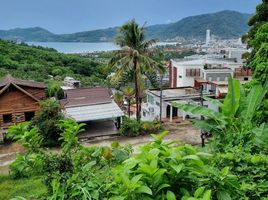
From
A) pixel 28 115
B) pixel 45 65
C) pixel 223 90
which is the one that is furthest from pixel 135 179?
pixel 45 65

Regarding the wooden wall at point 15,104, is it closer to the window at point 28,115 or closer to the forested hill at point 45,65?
the window at point 28,115

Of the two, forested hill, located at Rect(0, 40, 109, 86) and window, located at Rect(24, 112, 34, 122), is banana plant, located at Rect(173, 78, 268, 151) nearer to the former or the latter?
window, located at Rect(24, 112, 34, 122)

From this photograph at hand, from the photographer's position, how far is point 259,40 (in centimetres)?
1002

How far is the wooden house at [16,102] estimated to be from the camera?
1847 centimetres

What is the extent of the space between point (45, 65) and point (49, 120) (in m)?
44.7

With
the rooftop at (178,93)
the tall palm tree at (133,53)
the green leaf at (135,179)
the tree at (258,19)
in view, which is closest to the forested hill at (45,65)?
the rooftop at (178,93)

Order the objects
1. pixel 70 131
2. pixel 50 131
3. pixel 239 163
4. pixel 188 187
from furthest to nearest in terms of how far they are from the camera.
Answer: pixel 50 131, pixel 239 163, pixel 70 131, pixel 188 187

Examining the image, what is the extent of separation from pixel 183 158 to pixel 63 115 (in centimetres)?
1584

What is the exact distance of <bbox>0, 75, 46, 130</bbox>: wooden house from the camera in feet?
60.6

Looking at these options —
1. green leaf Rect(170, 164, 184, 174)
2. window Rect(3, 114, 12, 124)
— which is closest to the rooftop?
window Rect(3, 114, 12, 124)

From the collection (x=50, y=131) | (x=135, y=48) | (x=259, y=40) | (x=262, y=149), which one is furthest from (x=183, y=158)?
(x=135, y=48)

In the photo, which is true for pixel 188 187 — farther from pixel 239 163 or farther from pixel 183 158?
pixel 239 163

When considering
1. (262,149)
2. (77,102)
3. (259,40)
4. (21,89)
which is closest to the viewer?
(262,149)

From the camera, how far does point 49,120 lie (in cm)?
1719
